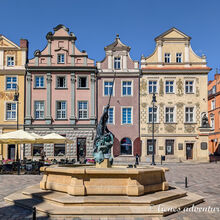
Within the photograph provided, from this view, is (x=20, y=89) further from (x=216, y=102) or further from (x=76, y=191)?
(x=216, y=102)

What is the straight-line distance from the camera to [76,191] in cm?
924

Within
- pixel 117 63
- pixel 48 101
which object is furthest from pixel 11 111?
pixel 117 63

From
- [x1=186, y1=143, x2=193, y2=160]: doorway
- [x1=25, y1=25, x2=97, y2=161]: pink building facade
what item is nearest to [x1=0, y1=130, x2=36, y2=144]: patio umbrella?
[x1=25, y1=25, x2=97, y2=161]: pink building facade

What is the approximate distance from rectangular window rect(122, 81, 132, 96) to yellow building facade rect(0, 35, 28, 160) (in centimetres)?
1067

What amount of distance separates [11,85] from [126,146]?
13944mm

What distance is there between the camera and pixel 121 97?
103ft

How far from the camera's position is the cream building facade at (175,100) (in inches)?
1227

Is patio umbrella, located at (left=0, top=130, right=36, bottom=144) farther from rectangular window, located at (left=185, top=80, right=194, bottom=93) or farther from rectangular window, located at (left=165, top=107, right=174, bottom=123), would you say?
rectangular window, located at (left=185, top=80, right=194, bottom=93)

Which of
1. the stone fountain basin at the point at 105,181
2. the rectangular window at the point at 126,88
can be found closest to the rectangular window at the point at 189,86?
the rectangular window at the point at 126,88

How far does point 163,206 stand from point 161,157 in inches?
822

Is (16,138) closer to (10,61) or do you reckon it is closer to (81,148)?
(81,148)

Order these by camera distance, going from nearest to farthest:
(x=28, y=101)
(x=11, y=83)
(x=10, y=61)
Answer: (x=28, y=101) → (x=11, y=83) → (x=10, y=61)

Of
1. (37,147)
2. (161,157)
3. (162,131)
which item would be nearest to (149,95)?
Result: (162,131)

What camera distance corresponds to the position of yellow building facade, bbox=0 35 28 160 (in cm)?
3039
